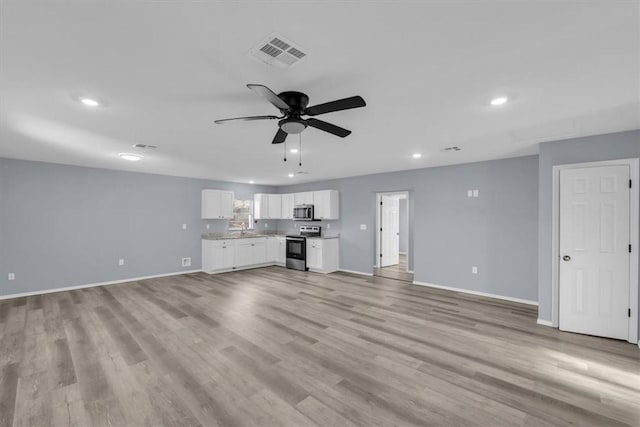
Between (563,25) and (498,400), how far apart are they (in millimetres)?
2628

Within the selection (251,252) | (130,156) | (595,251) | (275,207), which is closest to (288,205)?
(275,207)

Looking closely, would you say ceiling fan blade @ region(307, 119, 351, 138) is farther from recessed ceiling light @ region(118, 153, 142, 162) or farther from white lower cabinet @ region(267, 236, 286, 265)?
white lower cabinet @ region(267, 236, 286, 265)

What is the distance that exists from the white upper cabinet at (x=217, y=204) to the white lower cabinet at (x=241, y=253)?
29.4 inches

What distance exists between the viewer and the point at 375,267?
7.38m

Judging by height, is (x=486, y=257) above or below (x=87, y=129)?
below

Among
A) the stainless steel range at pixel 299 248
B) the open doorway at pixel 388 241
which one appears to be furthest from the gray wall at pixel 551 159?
the stainless steel range at pixel 299 248

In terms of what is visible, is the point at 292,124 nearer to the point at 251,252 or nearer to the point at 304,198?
the point at 304,198

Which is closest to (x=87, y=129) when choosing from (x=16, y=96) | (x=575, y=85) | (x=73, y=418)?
(x=16, y=96)

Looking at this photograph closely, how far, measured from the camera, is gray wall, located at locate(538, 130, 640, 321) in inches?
132

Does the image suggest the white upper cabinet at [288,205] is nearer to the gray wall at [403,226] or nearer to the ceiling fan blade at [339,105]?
the gray wall at [403,226]

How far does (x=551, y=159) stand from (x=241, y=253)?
22.0 feet

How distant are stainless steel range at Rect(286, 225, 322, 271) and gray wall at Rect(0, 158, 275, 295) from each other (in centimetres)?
243

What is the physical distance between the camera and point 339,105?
205cm

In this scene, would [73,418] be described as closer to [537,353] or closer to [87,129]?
[87,129]
